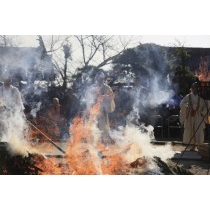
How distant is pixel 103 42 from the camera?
15.4 ft

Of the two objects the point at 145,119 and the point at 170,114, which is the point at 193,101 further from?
the point at 145,119

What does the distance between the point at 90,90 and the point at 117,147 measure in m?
0.78

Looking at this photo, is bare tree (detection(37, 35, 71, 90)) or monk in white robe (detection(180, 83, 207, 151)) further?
monk in white robe (detection(180, 83, 207, 151))

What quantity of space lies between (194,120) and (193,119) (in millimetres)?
18

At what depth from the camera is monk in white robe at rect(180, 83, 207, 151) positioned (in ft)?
15.9

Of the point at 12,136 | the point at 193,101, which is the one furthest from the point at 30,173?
the point at 193,101

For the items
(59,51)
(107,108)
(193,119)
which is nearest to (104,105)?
(107,108)

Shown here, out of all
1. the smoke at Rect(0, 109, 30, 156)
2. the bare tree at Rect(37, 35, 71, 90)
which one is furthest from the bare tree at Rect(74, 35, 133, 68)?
the smoke at Rect(0, 109, 30, 156)

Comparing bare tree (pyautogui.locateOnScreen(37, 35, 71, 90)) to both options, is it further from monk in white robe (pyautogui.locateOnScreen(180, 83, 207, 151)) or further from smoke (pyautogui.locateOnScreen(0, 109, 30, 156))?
monk in white robe (pyautogui.locateOnScreen(180, 83, 207, 151))

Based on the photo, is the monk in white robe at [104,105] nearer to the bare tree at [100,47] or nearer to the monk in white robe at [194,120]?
the bare tree at [100,47]

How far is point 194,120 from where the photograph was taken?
487 centimetres

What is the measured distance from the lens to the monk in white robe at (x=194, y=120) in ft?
15.9

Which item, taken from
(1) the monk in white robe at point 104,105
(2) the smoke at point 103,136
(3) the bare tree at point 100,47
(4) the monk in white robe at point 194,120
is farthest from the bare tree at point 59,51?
(4) the monk in white robe at point 194,120

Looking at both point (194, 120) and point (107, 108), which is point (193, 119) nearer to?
point (194, 120)
